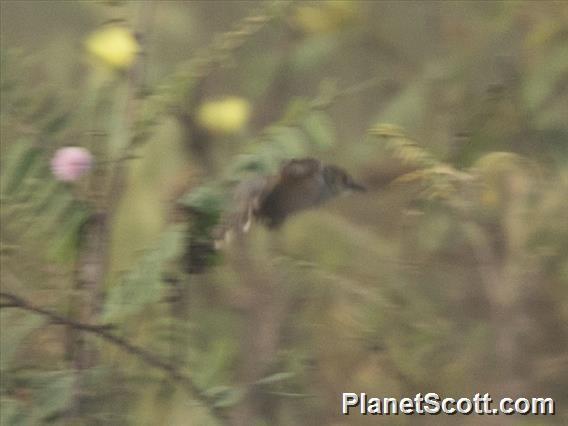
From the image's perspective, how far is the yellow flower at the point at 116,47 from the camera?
5.12 feet

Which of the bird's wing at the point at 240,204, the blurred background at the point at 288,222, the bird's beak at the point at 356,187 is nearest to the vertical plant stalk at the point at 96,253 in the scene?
the blurred background at the point at 288,222

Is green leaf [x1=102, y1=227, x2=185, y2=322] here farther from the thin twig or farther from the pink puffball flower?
the pink puffball flower

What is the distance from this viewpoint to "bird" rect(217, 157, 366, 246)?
1488 mm

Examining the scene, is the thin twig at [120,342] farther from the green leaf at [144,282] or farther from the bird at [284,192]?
the bird at [284,192]

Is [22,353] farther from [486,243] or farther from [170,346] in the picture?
[486,243]

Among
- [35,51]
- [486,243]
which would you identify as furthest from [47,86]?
[486,243]

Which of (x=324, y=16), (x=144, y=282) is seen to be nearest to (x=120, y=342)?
(x=144, y=282)

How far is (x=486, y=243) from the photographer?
1584mm

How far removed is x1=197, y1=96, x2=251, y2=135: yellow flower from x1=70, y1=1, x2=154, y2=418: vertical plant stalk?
156 mm

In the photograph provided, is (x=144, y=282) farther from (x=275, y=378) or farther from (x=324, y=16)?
(x=324, y=16)

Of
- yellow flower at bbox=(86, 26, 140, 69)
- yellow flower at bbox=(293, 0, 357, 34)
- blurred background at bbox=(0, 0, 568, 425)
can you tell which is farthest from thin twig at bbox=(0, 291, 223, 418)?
yellow flower at bbox=(293, 0, 357, 34)

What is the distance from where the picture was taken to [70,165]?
146 cm

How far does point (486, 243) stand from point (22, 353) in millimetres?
589

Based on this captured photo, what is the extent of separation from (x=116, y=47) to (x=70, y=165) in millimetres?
190
